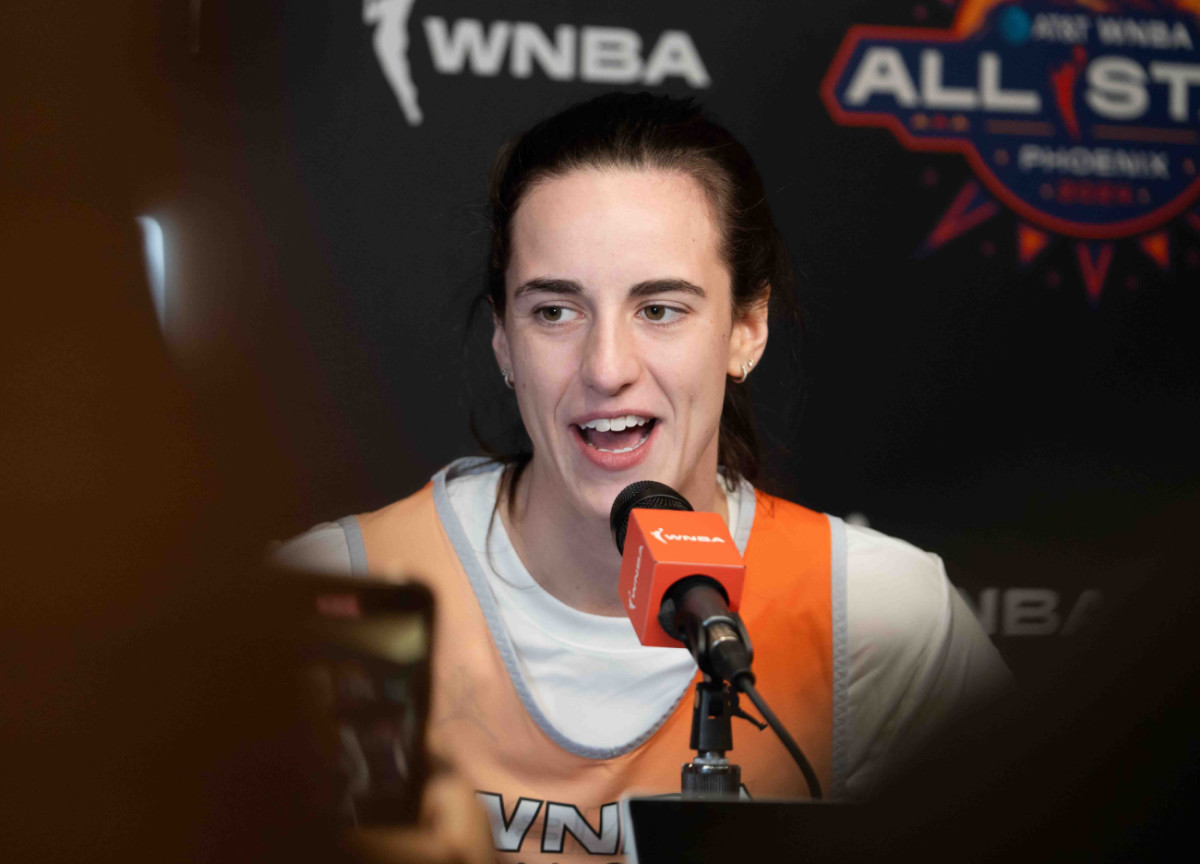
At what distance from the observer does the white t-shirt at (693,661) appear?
158cm

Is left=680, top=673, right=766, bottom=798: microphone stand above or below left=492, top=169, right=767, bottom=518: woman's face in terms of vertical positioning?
below

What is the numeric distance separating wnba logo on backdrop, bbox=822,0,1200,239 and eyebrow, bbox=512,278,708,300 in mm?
779

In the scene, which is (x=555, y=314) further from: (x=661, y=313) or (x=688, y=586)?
(x=688, y=586)

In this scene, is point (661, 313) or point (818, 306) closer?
point (661, 313)

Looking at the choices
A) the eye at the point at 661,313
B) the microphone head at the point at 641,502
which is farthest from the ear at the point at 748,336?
the microphone head at the point at 641,502

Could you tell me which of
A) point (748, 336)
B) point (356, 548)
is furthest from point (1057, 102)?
point (356, 548)

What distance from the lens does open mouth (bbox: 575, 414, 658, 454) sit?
1555 millimetres

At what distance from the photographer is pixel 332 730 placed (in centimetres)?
30

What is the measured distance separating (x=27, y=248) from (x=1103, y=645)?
0.78ft

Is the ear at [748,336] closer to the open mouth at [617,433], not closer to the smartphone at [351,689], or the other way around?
the open mouth at [617,433]

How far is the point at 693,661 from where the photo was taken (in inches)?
64.9

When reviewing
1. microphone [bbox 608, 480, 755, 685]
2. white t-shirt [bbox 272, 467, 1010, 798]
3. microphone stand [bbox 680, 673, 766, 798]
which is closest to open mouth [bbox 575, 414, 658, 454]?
white t-shirt [bbox 272, 467, 1010, 798]

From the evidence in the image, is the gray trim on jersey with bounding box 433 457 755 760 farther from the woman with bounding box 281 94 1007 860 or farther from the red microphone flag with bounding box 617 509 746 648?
the red microphone flag with bounding box 617 509 746 648

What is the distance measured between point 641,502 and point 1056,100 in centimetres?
162
